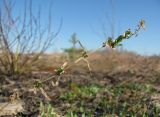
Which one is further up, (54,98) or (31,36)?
(31,36)

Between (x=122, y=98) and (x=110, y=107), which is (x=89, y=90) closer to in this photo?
(x=122, y=98)

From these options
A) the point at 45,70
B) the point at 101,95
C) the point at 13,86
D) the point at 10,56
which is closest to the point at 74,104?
the point at 101,95

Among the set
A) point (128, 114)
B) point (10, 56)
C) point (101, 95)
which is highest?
point (10, 56)

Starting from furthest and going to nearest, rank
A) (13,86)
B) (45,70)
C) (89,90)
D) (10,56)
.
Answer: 1. (45,70)
2. (10,56)
3. (13,86)
4. (89,90)

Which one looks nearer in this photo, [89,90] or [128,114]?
[128,114]

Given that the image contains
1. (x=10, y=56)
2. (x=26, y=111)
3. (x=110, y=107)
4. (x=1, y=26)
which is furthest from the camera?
(x=10, y=56)

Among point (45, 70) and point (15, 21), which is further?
point (45, 70)

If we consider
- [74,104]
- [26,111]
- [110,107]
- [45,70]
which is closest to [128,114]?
[110,107]

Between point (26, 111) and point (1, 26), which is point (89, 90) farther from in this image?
point (1, 26)

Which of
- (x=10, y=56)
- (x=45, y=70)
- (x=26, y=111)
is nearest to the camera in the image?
(x=26, y=111)
